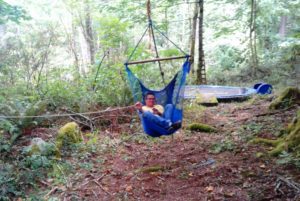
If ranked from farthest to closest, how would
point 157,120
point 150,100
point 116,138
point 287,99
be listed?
1. point 287,99
2. point 116,138
3. point 150,100
4. point 157,120

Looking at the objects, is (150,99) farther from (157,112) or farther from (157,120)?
(157,120)

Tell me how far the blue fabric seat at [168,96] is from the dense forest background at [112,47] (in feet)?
2.99

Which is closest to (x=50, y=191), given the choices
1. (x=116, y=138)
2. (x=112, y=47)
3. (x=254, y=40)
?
(x=116, y=138)

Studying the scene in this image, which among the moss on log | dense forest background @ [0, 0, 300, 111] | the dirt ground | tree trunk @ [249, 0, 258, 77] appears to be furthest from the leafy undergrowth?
tree trunk @ [249, 0, 258, 77]

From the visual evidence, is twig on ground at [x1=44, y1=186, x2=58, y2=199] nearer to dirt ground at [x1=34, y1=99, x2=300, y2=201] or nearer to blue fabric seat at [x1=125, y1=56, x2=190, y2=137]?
dirt ground at [x1=34, y1=99, x2=300, y2=201]

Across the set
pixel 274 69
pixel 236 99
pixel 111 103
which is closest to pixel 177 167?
pixel 111 103

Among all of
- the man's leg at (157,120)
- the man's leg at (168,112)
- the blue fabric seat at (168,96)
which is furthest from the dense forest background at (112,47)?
the man's leg at (157,120)

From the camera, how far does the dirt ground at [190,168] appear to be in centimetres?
224

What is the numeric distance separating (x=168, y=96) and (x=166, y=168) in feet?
3.19

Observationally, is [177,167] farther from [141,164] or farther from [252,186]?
[252,186]

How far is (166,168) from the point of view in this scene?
282 centimetres

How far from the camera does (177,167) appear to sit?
2.82 m

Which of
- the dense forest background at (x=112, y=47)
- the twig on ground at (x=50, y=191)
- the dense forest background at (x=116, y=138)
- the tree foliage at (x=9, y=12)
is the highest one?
the tree foliage at (x=9, y=12)

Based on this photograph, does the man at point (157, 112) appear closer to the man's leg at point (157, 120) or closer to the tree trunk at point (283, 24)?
the man's leg at point (157, 120)
